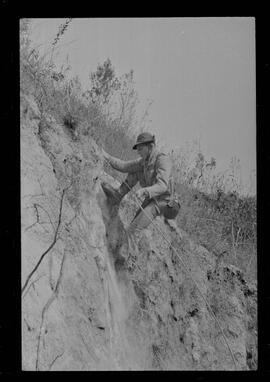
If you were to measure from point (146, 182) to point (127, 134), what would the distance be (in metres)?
0.43

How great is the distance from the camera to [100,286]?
510 centimetres

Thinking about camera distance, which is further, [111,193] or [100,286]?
[111,193]

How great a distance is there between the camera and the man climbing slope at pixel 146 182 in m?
5.26

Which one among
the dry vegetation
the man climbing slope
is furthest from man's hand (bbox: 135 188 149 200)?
the dry vegetation

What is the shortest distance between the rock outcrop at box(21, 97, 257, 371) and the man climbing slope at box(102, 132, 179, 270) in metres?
0.08

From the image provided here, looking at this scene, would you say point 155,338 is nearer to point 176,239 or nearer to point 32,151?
point 176,239

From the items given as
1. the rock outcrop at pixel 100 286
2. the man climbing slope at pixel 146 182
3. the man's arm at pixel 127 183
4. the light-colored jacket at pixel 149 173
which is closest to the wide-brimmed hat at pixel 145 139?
the man climbing slope at pixel 146 182

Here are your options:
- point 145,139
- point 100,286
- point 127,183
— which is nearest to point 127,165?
point 127,183

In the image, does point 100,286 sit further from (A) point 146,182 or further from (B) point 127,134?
(B) point 127,134

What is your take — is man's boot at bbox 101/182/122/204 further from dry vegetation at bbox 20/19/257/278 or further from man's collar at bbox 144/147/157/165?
man's collar at bbox 144/147/157/165

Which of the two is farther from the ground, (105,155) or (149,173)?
(105,155)

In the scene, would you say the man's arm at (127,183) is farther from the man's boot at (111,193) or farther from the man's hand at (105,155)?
the man's hand at (105,155)

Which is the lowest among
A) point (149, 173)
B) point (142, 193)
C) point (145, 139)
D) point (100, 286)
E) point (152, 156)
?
point (100, 286)
